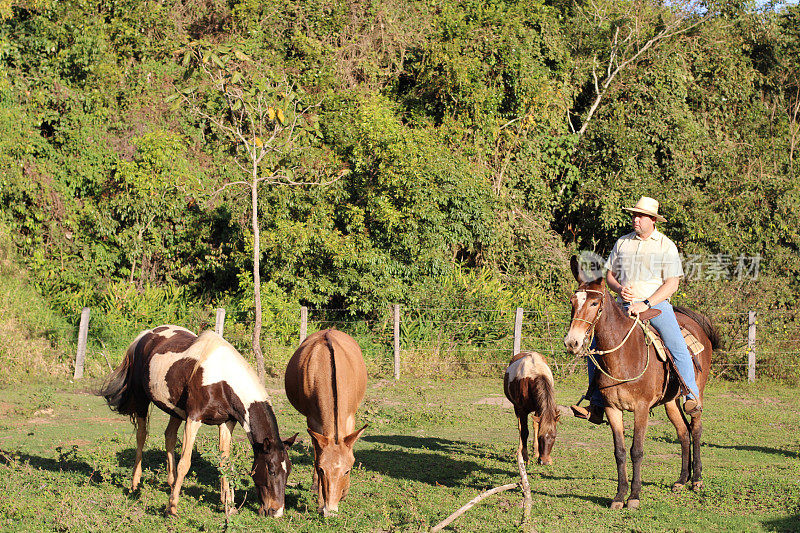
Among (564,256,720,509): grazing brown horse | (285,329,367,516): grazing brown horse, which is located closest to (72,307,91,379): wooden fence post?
(285,329,367,516): grazing brown horse

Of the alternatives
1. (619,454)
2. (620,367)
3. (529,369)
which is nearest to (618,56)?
(529,369)

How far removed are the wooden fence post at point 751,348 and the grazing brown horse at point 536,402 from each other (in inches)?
319

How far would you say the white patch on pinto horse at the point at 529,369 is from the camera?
28.5 ft

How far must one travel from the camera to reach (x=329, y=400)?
6.75 m

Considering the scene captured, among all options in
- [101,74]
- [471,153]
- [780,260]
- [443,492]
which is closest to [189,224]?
[101,74]

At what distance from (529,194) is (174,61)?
9.93m

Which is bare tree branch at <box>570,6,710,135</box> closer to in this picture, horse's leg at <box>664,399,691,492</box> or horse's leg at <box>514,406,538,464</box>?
horse's leg at <box>514,406,538,464</box>

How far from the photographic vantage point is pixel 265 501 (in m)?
6.32

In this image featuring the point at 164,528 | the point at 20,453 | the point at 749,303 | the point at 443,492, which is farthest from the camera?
the point at 749,303

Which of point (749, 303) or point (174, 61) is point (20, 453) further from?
point (749, 303)

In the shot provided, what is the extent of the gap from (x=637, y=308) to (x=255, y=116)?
970cm

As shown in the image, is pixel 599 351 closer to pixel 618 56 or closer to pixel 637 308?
pixel 637 308

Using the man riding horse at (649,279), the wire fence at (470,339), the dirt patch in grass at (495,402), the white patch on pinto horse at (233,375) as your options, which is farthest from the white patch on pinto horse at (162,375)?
the wire fence at (470,339)

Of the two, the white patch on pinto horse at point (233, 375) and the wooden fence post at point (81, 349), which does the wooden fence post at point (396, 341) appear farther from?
the white patch on pinto horse at point (233, 375)
